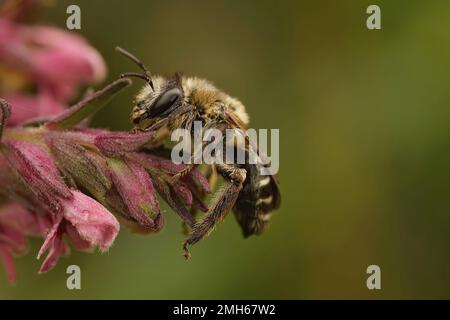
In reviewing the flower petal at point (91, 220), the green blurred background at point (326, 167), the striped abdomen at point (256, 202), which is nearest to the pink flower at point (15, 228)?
the flower petal at point (91, 220)

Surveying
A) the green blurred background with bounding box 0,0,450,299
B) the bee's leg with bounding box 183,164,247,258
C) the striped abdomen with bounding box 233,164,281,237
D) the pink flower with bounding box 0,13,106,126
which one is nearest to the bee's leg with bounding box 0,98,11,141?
the bee's leg with bounding box 183,164,247,258

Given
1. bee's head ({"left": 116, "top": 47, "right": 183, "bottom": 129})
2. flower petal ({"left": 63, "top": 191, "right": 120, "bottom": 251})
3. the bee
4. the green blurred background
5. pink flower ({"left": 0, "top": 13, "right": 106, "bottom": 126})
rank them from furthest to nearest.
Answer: the green blurred background < pink flower ({"left": 0, "top": 13, "right": 106, "bottom": 126}) < bee's head ({"left": 116, "top": 47, "right": 183, "bottom": 129}) < the bee < flower petal ({"left": 63, "top": 191, "right": 120, "bottom": 251})

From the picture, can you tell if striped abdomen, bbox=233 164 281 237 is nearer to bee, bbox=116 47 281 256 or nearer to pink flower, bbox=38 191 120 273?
bee, bbox=116 47 281 256

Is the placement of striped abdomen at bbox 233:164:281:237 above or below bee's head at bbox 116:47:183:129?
below

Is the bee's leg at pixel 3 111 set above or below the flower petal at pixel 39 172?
above

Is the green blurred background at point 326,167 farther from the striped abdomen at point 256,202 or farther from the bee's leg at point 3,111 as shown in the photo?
the bee's leg at point 3,111

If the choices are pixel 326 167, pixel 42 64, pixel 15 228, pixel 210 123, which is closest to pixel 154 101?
pixel 210 123

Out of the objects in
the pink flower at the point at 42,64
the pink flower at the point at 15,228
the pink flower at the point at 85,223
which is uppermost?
the pink flower at the point at 42,64

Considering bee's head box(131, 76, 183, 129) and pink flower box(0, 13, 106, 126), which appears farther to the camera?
pink flower box(0, 13, 106, 126)
